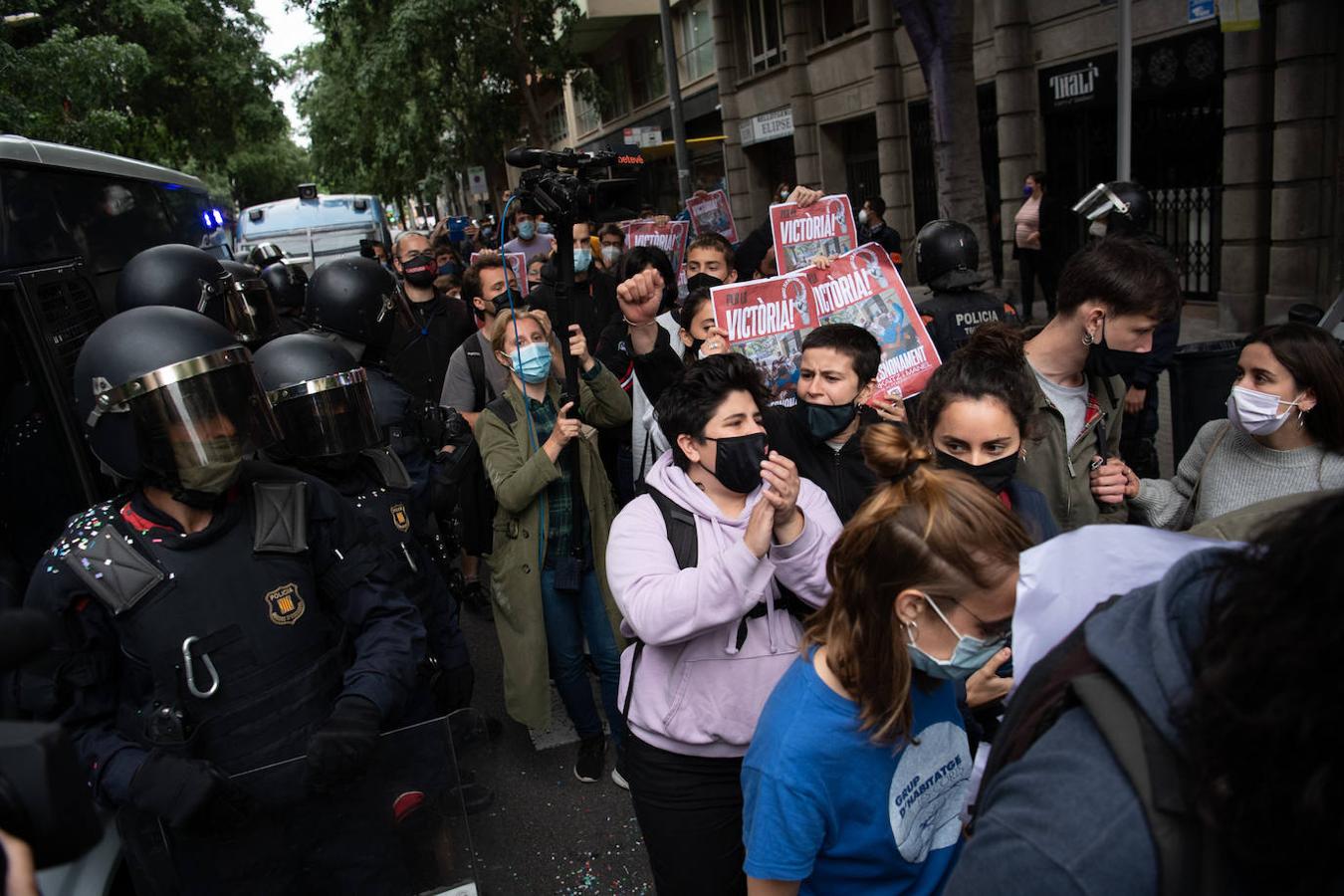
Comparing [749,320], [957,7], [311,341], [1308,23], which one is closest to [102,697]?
[311,341]

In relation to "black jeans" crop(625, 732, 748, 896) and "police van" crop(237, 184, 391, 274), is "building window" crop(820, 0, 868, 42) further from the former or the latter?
"black jeans" crop(625, 732, 748, 896)

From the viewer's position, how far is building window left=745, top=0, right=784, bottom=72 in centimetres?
1922

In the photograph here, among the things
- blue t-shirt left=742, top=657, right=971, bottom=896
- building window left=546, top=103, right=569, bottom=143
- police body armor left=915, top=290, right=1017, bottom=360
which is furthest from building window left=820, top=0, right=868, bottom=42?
building window left=546, top=103, right=569, bottom=143

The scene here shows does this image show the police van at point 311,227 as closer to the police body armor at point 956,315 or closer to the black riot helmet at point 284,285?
the black riot helmet at point 284,285

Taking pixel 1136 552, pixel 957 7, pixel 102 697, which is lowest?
pixel 102 697

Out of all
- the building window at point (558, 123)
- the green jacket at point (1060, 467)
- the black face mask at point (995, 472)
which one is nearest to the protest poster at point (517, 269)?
the green jacket at point (1060, 467)

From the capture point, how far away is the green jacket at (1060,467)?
2.95 metres

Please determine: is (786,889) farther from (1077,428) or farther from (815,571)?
(1077,428)

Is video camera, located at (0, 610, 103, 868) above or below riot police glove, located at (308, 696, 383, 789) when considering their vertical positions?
above

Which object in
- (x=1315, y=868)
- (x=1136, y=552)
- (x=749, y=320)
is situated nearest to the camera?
(x=1315, y=868)

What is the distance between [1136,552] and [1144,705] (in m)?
0.28

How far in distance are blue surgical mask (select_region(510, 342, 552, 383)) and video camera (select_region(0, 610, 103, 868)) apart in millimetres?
2850

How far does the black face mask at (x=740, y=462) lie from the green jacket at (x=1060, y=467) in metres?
1.02

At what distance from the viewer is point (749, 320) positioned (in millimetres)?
4008
